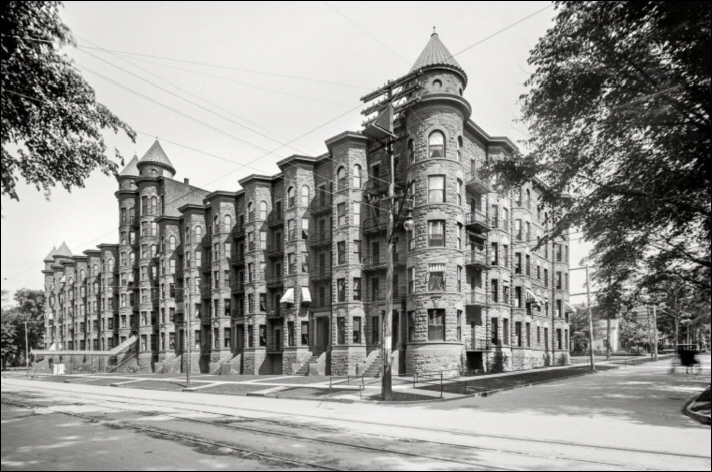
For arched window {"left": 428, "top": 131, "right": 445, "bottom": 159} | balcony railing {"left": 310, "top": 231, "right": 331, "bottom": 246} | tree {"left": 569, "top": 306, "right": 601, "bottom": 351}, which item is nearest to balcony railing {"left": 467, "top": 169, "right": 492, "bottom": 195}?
arched window {"left": 428, "top": 131, "right": 445, "bottom": 159}

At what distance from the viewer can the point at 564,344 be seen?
50688 millimetres

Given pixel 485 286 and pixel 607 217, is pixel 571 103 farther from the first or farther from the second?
pixel 485 286

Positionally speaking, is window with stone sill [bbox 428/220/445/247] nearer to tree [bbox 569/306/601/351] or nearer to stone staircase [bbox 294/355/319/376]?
stone staircase [bbox 294/355/319/376]

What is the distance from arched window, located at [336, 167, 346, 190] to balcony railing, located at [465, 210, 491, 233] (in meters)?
9.35

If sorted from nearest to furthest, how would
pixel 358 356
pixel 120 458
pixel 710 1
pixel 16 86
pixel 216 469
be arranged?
pixel 16 86 → pixel 216 469 → pixel 120 458 → pixel 710 1 → pixel 358 356

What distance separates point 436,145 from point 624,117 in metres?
20.1

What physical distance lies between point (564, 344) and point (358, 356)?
955 inches

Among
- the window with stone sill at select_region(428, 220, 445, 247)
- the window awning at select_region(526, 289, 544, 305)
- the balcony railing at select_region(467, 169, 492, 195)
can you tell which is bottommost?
the window awning at select_region(526, 289, 544, 305)

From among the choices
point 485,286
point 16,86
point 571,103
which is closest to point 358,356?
point 485,286

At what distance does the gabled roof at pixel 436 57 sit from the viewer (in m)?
35.5

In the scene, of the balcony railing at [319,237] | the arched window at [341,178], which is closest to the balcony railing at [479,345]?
the balcony railing at [319,237]

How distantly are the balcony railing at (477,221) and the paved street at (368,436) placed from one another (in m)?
17.7

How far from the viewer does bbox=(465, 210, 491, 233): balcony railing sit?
36250mm

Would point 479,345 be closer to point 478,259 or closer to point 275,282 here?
point 478,259
